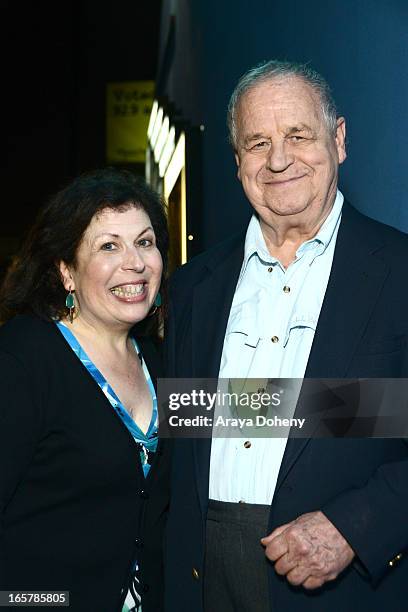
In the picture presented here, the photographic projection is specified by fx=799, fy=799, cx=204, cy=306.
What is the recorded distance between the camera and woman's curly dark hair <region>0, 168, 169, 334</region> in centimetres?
256

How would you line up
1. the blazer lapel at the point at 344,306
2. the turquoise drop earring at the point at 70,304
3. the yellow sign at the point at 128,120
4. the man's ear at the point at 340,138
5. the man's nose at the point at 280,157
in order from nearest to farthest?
the blazer lapel at the point at 344,306 < the man's nose at the point at 280,157 < the man's ear at the point at 340,138 < the turquoise drop earring at the point at 70,304 < the yellow sign at the point at 128,120

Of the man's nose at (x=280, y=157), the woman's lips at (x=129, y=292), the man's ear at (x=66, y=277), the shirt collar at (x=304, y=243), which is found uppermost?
the man's nose at (x=280, y=157)

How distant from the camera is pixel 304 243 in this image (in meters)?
2.38

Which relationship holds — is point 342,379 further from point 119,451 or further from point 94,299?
point 94,299

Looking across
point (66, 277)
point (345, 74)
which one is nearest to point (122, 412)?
point (66, 277)

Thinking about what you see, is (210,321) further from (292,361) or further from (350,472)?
(350,472)

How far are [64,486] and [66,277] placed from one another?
70 cm

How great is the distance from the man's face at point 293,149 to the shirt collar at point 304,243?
0.11 feet

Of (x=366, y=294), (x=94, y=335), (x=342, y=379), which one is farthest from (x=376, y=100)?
(x=94, y=335)

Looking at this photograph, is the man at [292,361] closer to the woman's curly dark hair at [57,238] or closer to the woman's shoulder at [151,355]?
the woman's shoulder at [151,355]

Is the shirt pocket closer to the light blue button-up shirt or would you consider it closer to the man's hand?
the light blue button-up shirt

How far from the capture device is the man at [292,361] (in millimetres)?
1989

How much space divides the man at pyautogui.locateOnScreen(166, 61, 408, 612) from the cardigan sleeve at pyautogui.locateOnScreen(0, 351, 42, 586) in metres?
0.47

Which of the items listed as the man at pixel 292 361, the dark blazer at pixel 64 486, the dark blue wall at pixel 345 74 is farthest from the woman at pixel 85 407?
the dark blue wall at pixel 345 74
